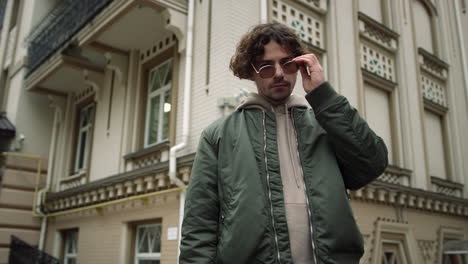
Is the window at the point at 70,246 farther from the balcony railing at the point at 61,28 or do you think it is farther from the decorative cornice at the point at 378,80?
the decorative cornice at the point at 378,80

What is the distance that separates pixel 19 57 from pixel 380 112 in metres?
11.1

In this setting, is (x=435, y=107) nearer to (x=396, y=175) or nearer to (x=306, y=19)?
(x=396, y=175)

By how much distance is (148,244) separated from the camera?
8.62 metres

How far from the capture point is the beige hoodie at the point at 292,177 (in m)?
1.96

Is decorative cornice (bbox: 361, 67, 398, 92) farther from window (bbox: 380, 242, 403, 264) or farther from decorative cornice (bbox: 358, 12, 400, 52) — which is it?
window (bbox: 380, 242, 403, 264)

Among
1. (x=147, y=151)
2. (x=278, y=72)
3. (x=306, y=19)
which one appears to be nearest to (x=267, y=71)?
(x=278, y=72)

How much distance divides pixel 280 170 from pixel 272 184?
10 cm

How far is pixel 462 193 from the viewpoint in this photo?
11602mm

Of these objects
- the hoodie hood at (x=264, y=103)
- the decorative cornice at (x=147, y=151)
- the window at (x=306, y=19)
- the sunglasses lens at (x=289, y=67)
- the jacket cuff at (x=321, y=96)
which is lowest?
the jacket cuff at (x=321, y=96)

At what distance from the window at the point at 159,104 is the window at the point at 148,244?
175cm

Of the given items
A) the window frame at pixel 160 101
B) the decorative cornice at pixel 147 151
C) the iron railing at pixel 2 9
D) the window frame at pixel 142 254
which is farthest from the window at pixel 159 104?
the iron railing at pixel 2 9

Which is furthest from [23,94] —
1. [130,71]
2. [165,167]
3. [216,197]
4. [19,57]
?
[216,197]

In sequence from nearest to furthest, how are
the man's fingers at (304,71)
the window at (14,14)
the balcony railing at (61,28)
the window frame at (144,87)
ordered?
the man's fingers at (304,71) < the window frame at (144,87) < the balcony railing at (61,28) < the window at (14,14)

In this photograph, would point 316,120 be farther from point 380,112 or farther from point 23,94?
point 23,94
